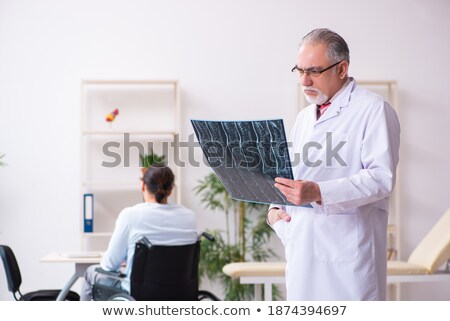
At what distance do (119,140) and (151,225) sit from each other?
2.15 metres

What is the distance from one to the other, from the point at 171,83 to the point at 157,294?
250 cm

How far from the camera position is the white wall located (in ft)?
18.9

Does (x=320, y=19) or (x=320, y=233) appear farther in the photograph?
(x=320, y=19)

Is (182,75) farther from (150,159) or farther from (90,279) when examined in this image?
(90,279)

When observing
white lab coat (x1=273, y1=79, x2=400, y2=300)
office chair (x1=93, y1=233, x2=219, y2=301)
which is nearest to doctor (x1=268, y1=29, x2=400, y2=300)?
white lab coat (x1=273, y1=79, x2=400, y2=300)

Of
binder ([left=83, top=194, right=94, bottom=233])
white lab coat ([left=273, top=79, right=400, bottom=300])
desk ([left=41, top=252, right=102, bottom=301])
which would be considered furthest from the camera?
binder ([left=83, top=194, right=94, bottom=233])

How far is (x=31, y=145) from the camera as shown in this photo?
5.77 m

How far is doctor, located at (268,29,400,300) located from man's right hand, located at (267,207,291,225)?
1.5 inches

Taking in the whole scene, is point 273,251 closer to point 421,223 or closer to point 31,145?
point 421,223

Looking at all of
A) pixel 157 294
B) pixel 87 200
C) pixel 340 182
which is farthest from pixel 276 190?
pixel 87 200

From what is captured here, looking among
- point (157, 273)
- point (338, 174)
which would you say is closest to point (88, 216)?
point (157, 273)

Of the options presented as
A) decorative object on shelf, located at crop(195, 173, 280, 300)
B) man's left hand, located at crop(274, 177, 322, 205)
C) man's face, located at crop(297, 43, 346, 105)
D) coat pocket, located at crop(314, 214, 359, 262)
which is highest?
man's face, located at crop(297, 43, 346, 105)

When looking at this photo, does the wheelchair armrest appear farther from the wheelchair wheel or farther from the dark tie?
the dark tie

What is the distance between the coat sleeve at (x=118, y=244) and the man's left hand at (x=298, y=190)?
1.89 metres
